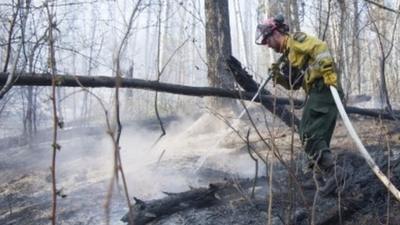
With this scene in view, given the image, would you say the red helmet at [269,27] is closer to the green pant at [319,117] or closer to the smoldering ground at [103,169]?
the green pant at [319,117]

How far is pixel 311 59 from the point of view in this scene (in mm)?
4434

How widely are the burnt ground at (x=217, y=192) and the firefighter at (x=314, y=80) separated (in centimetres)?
21

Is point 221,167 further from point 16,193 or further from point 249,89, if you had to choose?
point 16,193

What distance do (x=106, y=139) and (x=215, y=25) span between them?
9.98 ft

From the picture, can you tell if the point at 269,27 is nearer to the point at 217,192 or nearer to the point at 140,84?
the point at 140,84

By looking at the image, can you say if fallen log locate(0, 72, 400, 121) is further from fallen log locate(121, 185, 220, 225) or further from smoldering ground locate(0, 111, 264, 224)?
fallen log locate(121, 185, 220, 225)

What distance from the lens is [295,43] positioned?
4.43 m

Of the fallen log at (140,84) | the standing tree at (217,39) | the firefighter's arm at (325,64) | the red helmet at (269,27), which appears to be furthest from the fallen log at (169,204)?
the standing tree at (217,39)

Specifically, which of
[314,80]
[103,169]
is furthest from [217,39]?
[314,80]

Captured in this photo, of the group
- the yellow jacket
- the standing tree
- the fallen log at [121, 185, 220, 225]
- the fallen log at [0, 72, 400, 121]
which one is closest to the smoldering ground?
the fallen log at [121, 185, 220, 225]

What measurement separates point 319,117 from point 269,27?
3.34 ft

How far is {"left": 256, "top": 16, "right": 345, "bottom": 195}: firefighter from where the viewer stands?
4.27 metres

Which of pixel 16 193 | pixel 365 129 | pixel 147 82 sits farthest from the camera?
pixel 365 129

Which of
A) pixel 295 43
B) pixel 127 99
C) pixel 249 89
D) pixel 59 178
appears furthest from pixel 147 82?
pixel 127 99
